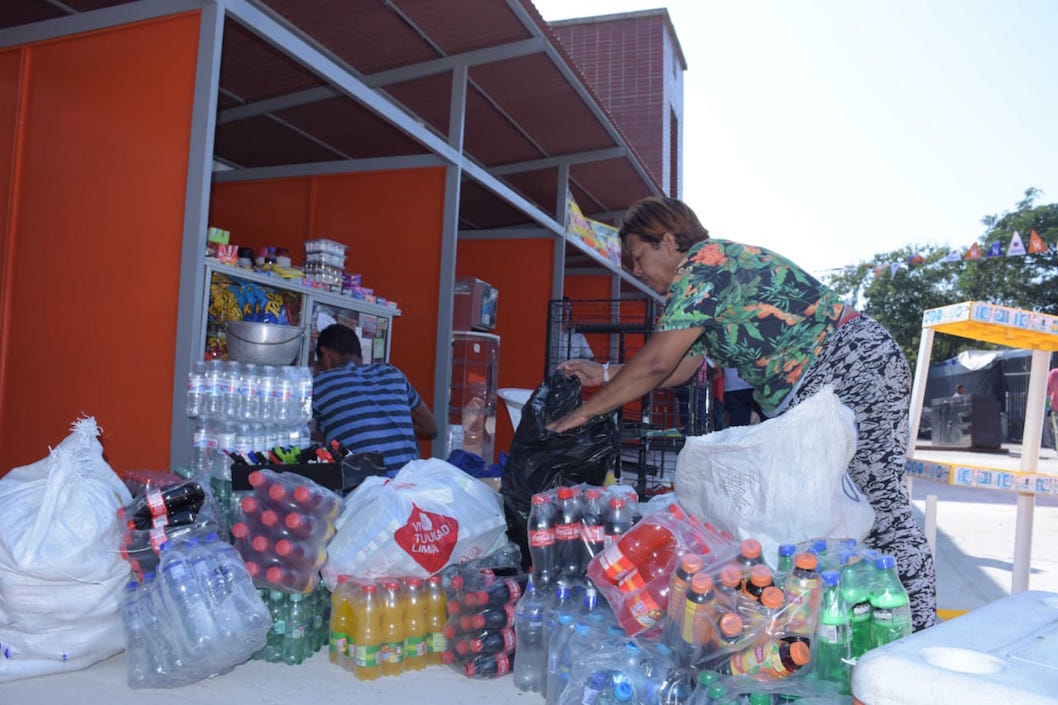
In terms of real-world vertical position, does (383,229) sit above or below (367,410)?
above

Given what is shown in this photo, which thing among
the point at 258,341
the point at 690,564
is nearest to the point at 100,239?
the point at 258,341

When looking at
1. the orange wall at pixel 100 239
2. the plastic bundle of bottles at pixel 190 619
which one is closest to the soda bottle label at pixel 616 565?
the plastic bundle of bottles at pixel 190 619

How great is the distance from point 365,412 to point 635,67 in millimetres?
15305

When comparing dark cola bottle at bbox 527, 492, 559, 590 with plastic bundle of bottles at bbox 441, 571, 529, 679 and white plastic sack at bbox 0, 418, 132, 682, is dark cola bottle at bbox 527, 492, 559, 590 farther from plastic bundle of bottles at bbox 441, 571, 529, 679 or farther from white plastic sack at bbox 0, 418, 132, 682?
white plastic sack at bbox 0, 418, 132, 682

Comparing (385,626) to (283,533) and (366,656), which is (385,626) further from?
(283,533)

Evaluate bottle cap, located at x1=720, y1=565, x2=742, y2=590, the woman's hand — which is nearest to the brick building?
the woman's hand

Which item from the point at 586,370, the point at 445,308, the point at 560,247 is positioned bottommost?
the point at 586,370

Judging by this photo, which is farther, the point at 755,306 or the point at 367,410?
the point at 367,410

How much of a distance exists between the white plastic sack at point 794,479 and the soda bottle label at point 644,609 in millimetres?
358

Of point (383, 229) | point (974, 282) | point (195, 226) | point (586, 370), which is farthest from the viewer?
→ point (974, 282)

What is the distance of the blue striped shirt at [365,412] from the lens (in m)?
3.83

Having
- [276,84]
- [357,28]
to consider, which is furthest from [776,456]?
[276,84]

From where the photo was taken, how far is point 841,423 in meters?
2.30

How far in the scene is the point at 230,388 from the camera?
3.60m
